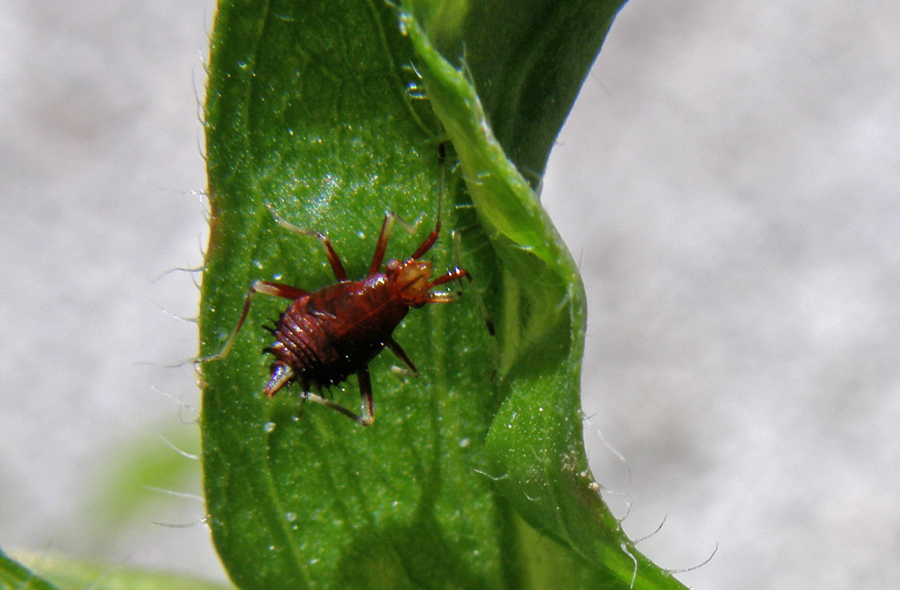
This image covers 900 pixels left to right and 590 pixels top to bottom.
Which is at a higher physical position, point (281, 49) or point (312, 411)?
point (281, 49)

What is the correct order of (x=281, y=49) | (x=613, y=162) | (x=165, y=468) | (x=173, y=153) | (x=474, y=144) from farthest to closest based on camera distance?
(x=173, y=153) → (x=613, y=162) → (x=165, y=468) → (x=281, y=49) → (x=474, y=144)

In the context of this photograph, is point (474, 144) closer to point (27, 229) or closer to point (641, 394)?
point (641, 394)

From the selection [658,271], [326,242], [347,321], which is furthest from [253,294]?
[658,271]

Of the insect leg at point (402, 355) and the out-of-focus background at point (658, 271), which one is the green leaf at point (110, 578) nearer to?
the insect leg at point (402, 355)

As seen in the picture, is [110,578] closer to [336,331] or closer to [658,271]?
[336,331]

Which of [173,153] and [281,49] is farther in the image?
[173,153]

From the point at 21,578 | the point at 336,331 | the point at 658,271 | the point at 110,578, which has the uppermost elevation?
the point at 658,271

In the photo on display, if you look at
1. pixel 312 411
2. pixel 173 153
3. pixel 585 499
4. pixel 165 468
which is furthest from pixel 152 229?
pixel 585 499
